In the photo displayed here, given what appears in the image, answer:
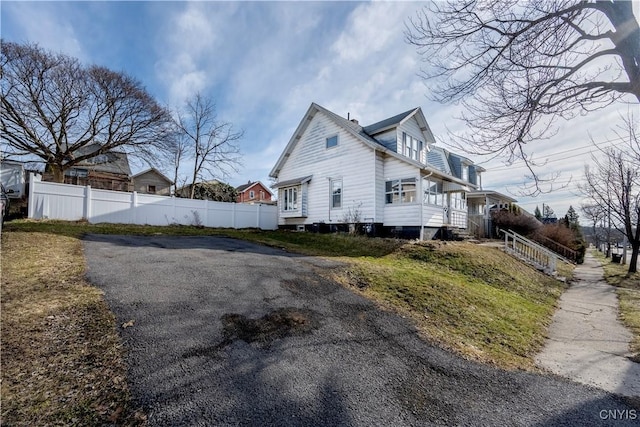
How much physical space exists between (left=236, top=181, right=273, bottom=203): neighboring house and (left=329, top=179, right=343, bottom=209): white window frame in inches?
1295

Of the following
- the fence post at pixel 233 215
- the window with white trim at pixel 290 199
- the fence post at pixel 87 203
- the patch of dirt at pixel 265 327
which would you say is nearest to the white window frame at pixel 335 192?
the window with white trim at pixel 290 199

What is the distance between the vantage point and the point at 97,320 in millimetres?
3682

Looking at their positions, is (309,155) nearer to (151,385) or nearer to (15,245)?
(15,245)

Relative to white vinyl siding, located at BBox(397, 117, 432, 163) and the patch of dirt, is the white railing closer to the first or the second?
white vinyl siding, located at BBox(397, 117, 432, 163)

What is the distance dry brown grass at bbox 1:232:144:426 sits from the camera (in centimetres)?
225

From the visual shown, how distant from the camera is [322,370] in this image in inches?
125

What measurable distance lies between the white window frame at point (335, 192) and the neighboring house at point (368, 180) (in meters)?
0.06

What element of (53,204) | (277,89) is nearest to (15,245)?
(53,204)

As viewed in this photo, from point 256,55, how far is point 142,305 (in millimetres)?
9732

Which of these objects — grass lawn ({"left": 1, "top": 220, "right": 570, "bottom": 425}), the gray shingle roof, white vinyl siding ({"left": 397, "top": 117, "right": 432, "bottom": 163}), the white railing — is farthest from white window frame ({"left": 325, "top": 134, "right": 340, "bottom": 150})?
the white railing

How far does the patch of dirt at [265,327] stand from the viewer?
11.4 feet

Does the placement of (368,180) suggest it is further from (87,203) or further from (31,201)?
(31,201)

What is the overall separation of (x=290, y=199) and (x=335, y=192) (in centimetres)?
409

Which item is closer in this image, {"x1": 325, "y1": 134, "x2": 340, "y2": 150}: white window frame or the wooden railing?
{"x1": 325, "y1": 134, "x2": 340, "y2": 150}: white window frame
